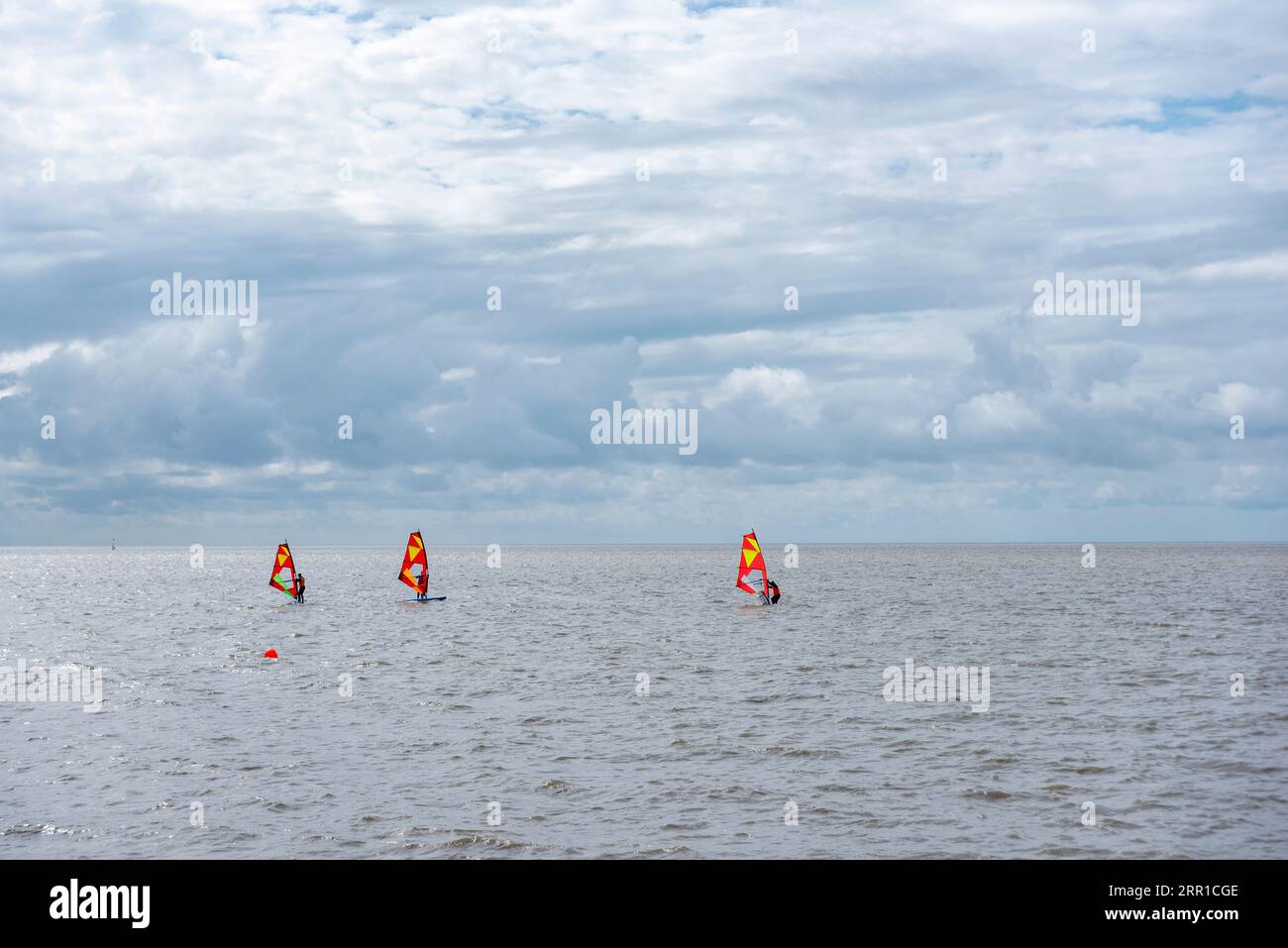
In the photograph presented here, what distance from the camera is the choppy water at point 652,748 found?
56.7 ft

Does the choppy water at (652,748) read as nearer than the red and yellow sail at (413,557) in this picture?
Yes

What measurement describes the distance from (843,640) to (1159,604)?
34.9 metres

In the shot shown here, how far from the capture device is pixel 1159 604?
237 ft

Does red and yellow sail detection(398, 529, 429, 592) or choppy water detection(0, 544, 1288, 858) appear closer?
choppy water detection(0, 544, 1288, 858)

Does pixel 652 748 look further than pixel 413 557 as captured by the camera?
No

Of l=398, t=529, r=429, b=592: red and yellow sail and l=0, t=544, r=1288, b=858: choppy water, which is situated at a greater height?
l=398, t=529, r=429, b=592: red and yellow sail

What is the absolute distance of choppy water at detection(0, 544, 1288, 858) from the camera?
17.3 meters

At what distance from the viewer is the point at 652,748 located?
78.5ft
